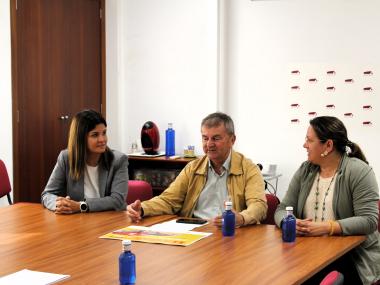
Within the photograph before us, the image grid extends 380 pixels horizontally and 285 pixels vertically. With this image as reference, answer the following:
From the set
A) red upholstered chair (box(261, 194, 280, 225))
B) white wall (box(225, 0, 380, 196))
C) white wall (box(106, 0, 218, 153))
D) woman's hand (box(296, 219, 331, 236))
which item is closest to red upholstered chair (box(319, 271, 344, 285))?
woman's hand (box(296, 219, 331, 236))

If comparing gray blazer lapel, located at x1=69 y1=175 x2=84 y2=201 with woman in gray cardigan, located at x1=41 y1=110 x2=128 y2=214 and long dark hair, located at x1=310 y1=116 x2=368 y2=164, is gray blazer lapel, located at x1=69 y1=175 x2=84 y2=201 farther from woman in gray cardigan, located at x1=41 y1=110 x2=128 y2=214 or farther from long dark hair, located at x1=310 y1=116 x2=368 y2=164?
long dark hair, located at x1=310 y1=116 x2=368 y2=164

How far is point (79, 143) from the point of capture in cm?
368

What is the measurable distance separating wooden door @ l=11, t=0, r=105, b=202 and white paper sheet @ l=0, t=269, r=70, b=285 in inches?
116

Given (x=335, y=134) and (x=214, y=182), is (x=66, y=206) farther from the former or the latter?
(x=335, y=134)

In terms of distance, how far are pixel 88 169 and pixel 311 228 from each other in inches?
60.9

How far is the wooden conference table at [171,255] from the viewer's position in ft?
7.22

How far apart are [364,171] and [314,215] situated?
35 centimetres

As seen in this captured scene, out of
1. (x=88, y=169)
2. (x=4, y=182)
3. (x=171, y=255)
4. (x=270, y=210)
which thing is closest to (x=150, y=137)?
(x=4, y=182)

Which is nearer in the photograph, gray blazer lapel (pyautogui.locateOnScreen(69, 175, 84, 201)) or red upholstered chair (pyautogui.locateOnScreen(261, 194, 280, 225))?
red upholstered chair (pyautogui.locateOnScreen(261, 194, 280, 225))

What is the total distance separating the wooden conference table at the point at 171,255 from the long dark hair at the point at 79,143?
0.58 m

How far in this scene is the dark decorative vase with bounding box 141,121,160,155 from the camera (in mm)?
5738

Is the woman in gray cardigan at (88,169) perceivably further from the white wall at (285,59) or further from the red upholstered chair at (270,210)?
the white wall at (285,59)

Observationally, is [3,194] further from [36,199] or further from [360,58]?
[360,58]

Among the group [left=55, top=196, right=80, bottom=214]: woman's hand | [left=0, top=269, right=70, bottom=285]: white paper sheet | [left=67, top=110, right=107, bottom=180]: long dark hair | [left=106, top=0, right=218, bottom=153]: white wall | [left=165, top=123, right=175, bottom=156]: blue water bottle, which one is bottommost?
[left=0, top=269, right=70, bottom=285]: white paper sheet
